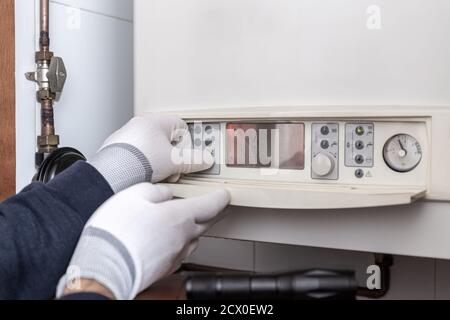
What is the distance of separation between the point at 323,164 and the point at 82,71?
0.50 metres

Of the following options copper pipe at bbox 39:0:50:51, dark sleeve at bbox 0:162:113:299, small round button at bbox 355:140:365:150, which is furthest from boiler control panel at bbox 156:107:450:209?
copper pipe at bbox 39:0:50:51

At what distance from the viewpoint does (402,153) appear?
55 centimetres

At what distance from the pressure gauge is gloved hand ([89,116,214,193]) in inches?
9.0

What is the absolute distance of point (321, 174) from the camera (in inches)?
23.0

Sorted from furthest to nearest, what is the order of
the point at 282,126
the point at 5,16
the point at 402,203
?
the point at 5,16, the point at 282,126, the point at 402,203

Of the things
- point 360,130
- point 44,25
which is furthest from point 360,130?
point 44,25

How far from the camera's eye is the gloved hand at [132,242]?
1.51ft

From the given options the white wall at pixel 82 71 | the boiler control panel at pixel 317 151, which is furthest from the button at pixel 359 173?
the white wall at pixel 82 71

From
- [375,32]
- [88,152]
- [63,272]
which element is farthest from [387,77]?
[88,152]

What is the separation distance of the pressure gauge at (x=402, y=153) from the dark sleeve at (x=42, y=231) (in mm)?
333

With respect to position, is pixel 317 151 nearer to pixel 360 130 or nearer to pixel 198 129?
pixel 360 130

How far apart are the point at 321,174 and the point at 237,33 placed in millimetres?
210
